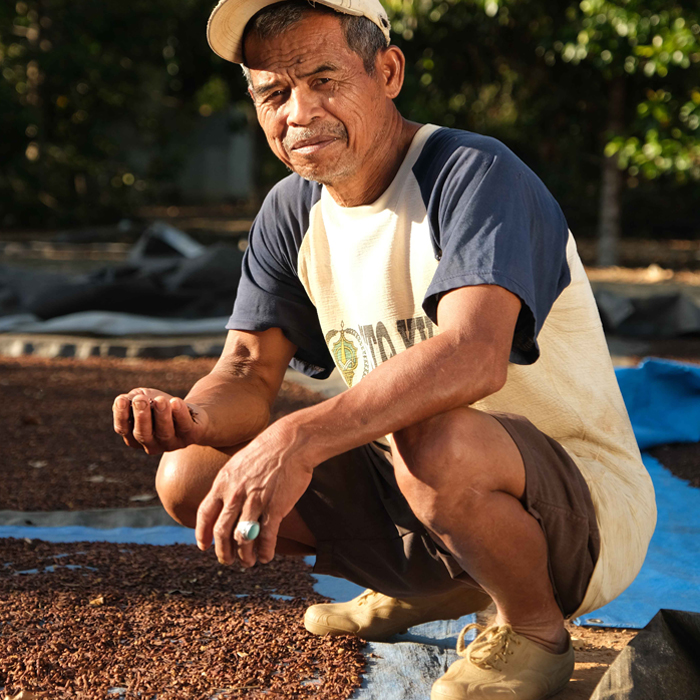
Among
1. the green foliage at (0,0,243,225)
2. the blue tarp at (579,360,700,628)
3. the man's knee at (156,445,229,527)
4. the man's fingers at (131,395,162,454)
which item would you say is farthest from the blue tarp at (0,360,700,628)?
the green foliage at (0,0,243,225)

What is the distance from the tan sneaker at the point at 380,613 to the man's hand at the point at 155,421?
52cm

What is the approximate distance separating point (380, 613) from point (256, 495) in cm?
68

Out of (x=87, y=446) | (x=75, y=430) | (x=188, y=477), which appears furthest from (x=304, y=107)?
(x=75, y=430)

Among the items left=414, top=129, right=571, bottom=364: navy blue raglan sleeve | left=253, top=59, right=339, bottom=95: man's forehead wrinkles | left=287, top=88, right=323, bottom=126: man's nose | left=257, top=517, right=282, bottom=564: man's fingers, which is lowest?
left=257, top=517, right=282, bottom=564: man's fingers

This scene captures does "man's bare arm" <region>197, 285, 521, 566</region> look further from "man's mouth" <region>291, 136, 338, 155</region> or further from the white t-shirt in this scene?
"man's mouth" <region>291, 136, 338, 155</region>

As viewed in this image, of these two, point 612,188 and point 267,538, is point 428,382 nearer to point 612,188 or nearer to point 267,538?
point 267,538

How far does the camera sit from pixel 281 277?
7.12ft

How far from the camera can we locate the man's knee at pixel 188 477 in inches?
75.0

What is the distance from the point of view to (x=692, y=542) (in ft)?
9.12

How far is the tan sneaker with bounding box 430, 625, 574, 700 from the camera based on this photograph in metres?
1.68

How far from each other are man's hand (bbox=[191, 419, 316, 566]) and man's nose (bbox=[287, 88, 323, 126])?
706mm

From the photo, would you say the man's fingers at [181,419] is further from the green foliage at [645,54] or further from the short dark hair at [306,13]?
the green foliage at [645,54]

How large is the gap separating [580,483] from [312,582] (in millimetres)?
959

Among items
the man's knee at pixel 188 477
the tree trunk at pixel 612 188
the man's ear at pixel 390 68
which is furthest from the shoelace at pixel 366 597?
the tree trunk at pixel 612 188
